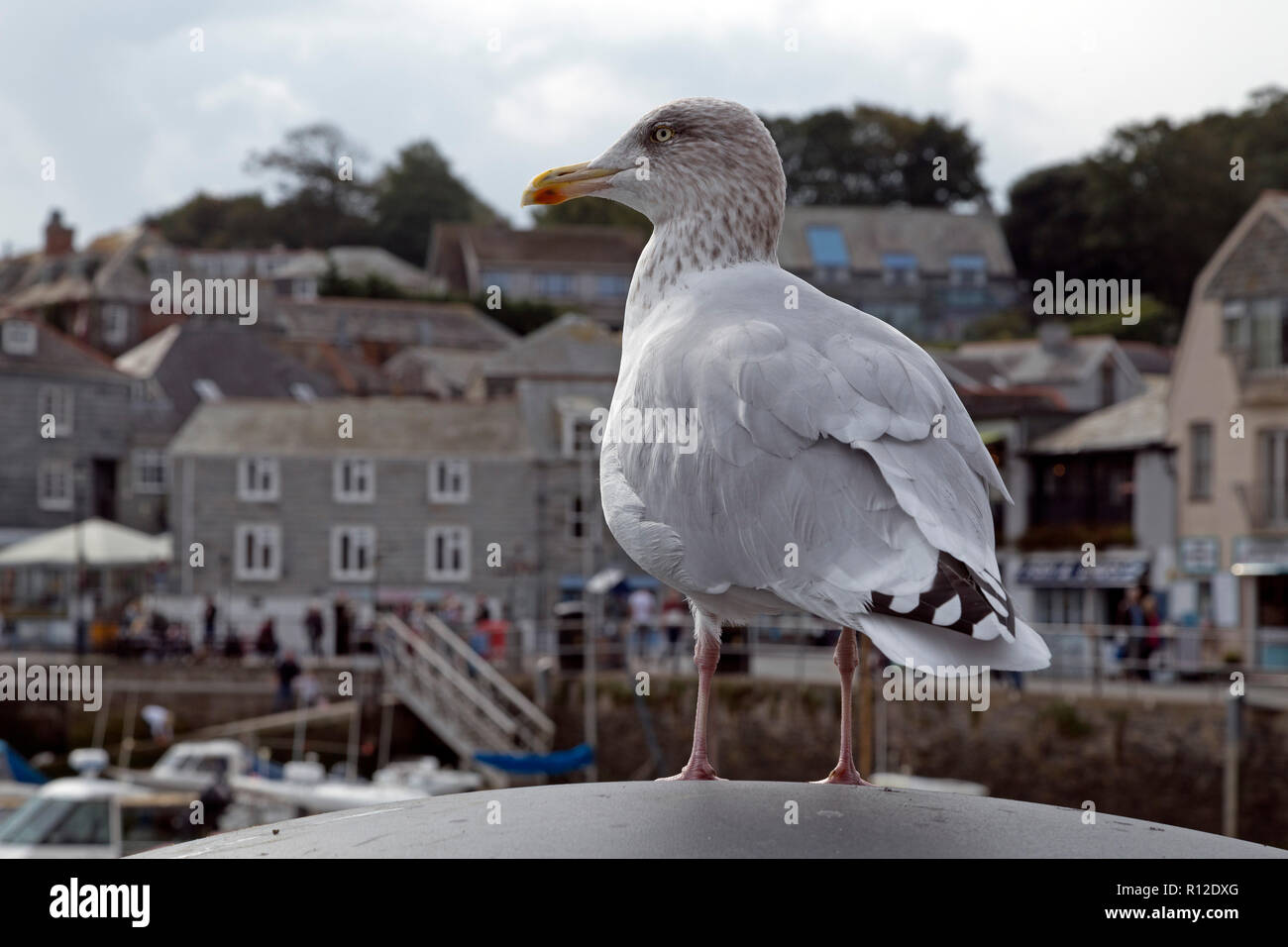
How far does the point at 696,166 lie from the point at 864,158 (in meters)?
135

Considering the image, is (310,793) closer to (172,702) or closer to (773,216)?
(172,702)

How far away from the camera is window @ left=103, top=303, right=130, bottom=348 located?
313ft

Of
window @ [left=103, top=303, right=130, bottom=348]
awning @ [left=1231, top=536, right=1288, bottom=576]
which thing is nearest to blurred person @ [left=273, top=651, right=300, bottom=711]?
awning @ [left=1231, top=536, right=1288, bottom=576]

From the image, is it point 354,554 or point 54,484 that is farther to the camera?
point 54,484

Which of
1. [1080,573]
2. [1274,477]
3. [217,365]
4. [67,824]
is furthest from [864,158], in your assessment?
[67,824]

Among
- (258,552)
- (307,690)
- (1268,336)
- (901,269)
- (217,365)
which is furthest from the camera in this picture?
(901,269)

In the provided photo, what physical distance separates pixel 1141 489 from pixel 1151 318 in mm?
52063

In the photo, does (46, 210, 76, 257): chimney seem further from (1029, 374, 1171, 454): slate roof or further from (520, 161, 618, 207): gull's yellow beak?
(520, 161, 618, 207): gull's yellow beak

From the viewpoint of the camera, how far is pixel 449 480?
62.3m

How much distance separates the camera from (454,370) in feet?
299

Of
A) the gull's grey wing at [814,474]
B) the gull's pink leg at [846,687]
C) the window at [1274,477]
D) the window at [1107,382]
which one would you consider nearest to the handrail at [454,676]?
the window at [1274,477]

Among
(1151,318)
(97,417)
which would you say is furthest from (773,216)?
(1151,318)

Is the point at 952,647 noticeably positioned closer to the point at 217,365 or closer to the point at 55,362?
the point at 55,362

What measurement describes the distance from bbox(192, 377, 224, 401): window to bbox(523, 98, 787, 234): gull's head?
247 ft
